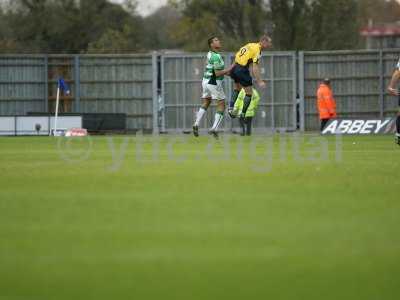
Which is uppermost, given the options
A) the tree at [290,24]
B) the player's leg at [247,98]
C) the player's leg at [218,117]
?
the tree at [290,24]

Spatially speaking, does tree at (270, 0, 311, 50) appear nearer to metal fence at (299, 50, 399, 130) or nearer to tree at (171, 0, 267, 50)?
tree at (171, 0, 267, 50)

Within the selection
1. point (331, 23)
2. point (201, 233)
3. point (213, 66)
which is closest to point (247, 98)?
point (213, 66)

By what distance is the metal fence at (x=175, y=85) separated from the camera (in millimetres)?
40750

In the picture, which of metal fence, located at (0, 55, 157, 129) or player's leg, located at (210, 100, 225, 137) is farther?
metal fence, located at (0, 55, 157, 129)

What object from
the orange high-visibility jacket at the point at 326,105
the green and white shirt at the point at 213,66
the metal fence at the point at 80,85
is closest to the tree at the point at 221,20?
the metal fence at the point at 80,85

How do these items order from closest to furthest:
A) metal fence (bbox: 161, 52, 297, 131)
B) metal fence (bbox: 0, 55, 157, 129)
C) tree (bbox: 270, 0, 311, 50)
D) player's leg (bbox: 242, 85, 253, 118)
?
1. player's leg (bbox: 242, 85, 253, 118)
2. metal fence (bbox: 161, 52, 297, 131)
3. metal fence (bbox: 0, 55, 157, 129)
4. tree (bbox: 270, 0, 311, 50)

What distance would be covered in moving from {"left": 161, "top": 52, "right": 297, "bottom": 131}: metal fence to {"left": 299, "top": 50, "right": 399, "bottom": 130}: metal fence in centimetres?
53

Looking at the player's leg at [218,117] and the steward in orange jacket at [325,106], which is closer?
the player's leg at [218,117]

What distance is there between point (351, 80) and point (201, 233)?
33.8 meters

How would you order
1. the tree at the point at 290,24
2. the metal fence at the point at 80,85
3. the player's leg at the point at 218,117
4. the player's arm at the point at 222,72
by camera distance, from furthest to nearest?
the tree at the point at 290,24 < the metal fence at the point at 80,85 < the player's arm at the point at 222,72 < the player's leg at the point at 218,117

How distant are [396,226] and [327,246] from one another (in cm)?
114

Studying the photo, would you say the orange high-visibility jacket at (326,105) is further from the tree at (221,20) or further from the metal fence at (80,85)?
the tree at (221,20)

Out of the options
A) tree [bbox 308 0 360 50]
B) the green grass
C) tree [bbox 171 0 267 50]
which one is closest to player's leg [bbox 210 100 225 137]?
the green grass

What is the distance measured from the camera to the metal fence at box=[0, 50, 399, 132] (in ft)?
134
